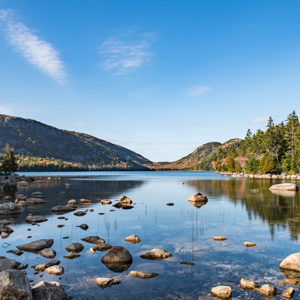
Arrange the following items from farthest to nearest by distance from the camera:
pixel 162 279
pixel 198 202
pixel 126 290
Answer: pixel 198 202 < pixel 162 279 < pixel 126 290

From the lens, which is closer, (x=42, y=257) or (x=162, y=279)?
(x=162, y=279)

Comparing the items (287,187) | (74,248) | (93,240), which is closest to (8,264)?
(74,248)

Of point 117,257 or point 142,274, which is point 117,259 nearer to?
point 117,257

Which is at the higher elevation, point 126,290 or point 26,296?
point 26,296

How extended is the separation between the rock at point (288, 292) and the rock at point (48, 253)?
45.2 ft

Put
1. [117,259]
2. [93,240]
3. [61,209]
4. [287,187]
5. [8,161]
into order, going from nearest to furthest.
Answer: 1. [117,259]
2. [93,240]
3. [61,209]
4. [287,187]
5. [8,161]

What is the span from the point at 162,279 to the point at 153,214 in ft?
68.3

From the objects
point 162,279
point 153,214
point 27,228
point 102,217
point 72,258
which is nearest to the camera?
point 162,279

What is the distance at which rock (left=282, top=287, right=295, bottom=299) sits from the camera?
12.0m

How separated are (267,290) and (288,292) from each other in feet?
3.03

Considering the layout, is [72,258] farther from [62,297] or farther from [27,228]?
[27,228]

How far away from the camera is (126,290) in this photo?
43.0 ft

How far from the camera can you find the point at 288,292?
40.2ft

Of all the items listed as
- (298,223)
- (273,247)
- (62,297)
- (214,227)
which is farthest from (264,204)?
(62,297)
